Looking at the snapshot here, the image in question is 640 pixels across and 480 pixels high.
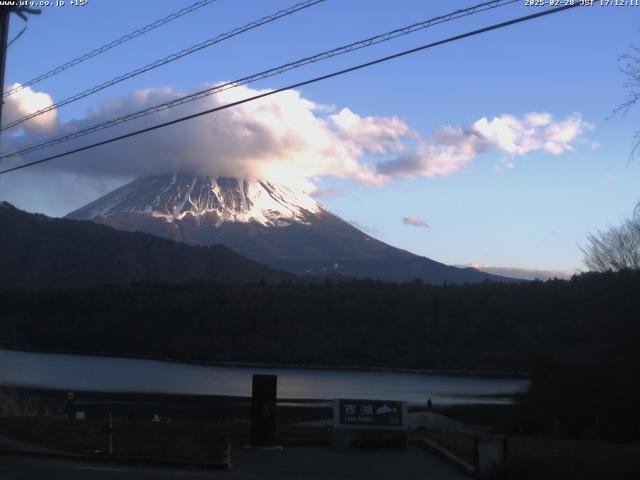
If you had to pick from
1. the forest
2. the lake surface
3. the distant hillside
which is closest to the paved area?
the lake surface

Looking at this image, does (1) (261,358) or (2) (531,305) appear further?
(1) (261,358)

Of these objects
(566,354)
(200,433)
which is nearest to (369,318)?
(566,354)

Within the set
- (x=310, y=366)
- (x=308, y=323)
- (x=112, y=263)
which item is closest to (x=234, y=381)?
(x=310, y=366)

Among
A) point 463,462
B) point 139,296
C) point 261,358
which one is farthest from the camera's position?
point 139,296

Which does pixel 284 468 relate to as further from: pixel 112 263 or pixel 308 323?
pixel 112 263

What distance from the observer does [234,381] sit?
83.2m

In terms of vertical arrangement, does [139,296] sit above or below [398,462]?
above

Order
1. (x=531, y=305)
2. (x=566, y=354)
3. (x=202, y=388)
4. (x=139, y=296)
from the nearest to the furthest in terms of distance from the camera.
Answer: (x=566, y=354)
(x=202, y=388)
(x=531, y=305)
(x=139, y=296)

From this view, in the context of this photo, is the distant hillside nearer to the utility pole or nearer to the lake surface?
the lake surface

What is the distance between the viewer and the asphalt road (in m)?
14.5

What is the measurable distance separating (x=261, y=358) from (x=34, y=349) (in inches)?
1401

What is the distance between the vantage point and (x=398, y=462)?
687 inches

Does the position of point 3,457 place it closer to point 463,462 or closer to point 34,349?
point 463,462

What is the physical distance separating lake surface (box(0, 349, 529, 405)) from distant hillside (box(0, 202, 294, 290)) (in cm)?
6855
